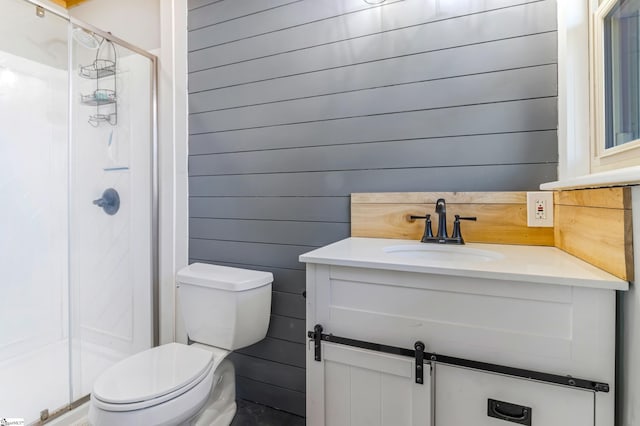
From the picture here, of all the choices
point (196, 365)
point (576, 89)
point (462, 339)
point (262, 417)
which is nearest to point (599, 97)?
point (576, 89)

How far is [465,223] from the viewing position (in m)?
1.37

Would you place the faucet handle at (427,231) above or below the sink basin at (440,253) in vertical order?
above

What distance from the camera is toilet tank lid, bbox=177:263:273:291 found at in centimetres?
148

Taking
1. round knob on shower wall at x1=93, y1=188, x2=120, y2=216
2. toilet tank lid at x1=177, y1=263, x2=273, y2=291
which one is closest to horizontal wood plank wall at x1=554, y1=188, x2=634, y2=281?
Answer: toilet tank lid at x1=177, y1=263, x2=273, y2=291

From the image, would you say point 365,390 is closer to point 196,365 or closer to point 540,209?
point 196,365

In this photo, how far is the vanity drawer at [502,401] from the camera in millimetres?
796

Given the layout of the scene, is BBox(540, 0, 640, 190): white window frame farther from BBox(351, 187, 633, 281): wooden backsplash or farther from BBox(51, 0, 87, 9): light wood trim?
BBox(51, 0, 87, 9): light wood trim

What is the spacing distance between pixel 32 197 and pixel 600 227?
9.29 ft

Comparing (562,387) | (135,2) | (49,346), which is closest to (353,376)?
(562,387)

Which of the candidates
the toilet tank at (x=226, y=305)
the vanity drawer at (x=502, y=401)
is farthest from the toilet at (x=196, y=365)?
the vanity drawer at (x=502, y=401)

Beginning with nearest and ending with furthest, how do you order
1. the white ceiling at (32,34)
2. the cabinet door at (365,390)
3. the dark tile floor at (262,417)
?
the cabinet door at (365,390), the dark tile floor at (262,417), the white ceiling at (32,34)

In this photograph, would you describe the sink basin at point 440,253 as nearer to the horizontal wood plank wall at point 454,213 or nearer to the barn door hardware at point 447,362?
the horizontal wood plank wall at point 454,213

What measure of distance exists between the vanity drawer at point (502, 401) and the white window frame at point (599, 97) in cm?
66

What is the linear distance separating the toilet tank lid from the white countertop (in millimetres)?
478
